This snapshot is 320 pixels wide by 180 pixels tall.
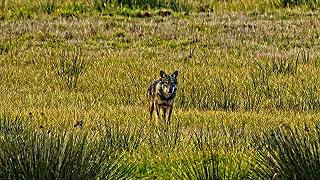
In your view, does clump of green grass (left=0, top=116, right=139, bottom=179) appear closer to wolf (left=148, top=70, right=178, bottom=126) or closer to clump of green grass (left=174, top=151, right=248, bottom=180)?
clump of green grass (left=174, top=151, right=248, bottom=180)

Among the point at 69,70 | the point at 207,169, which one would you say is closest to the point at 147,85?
the point at 69,70

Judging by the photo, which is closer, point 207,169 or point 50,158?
point 50,158

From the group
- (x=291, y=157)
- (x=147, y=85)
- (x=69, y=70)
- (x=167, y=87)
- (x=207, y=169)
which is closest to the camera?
(x=291, y=157)

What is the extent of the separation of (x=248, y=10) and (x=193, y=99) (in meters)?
12.4

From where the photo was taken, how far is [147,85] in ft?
51.6

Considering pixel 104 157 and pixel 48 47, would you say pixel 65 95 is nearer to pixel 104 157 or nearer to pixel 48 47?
pixel 48 47

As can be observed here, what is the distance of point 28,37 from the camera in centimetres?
2092

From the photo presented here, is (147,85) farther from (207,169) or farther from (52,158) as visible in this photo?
(52,158)

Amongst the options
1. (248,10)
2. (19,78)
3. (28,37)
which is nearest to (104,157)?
(19,78)

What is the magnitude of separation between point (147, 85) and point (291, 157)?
28.0 ft

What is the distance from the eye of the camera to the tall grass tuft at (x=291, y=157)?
7.30m

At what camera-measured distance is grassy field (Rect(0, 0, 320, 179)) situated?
7672 millimetres

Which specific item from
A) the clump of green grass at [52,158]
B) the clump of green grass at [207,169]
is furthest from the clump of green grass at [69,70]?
the clump of green grass at [52,158]

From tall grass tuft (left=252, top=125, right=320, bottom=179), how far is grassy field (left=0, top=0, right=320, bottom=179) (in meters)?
0.01
